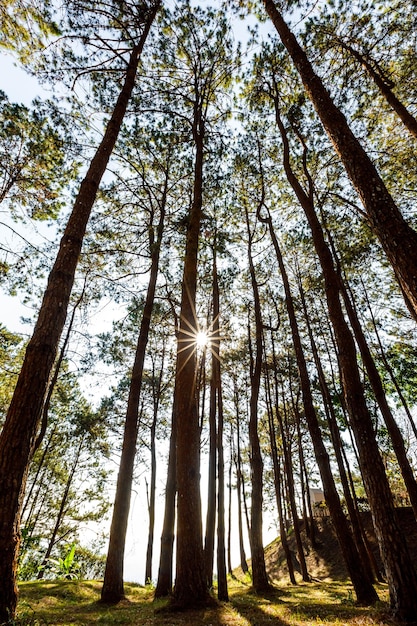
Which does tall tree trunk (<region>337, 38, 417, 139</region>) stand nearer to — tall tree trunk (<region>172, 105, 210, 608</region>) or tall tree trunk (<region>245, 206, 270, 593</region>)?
tall tree trunk (<region>172, 105, 210, 608</region>)

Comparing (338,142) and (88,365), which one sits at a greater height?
(88,365)

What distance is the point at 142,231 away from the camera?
10688mm

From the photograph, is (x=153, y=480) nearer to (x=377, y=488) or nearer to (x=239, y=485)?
(x=239, y=485)

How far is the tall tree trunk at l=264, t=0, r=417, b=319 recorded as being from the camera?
10.5 feet

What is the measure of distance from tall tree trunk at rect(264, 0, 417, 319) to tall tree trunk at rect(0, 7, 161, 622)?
4.07 m

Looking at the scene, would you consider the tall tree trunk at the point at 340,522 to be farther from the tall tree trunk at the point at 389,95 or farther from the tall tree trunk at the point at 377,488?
the tall tree trunk at the point at 389,95

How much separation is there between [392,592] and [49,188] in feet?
34.5

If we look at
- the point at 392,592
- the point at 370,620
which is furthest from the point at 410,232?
the point at 370,620

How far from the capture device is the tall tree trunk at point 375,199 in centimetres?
319

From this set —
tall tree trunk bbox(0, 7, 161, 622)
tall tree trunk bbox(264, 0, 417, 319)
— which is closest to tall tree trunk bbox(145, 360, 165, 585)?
tall tree trunk bbox(0, 7, 161, 622)

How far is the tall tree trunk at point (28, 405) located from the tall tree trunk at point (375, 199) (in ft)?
13.3

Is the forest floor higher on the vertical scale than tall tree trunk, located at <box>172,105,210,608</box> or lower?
lower

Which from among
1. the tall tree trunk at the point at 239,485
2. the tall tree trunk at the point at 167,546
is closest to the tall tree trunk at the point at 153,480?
the tall tree trunk at the point at 239,485

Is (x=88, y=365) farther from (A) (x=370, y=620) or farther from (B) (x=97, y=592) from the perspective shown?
(A) (x=370, y=620)
